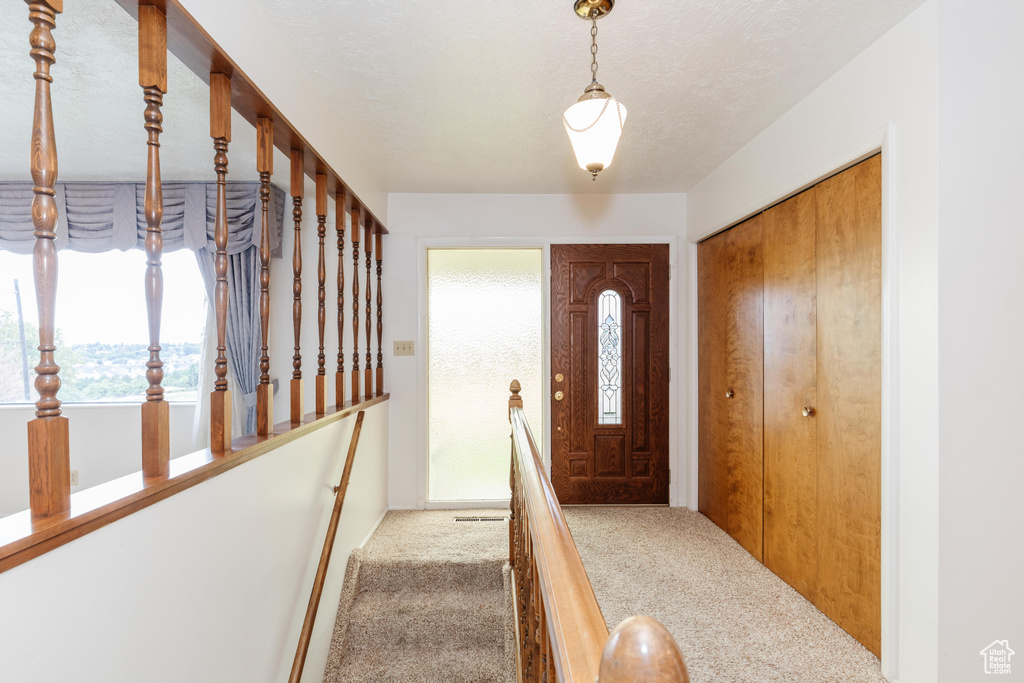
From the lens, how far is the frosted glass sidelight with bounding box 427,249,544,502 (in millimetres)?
4078

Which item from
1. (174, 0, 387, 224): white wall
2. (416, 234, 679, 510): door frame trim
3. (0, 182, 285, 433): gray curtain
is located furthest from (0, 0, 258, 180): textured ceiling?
(416, 234, 679, 510): door frame trim

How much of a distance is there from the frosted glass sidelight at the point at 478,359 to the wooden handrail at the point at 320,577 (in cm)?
129

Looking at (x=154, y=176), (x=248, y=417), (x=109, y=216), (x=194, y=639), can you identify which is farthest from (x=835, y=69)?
(x=109, y=216)

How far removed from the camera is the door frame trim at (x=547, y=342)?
3994mm

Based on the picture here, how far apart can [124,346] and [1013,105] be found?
511 cm

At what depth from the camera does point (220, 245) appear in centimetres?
163

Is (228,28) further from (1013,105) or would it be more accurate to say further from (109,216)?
(109,216)

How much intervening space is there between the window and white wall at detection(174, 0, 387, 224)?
194 cm

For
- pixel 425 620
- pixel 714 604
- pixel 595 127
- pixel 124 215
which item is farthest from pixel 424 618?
pixel 124 215

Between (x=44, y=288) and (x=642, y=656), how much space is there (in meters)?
1.19

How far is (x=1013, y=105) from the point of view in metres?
1.72

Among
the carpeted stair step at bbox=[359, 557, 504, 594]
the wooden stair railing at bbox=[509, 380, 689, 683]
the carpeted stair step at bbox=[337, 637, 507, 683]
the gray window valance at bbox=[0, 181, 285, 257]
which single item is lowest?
the carpeted stair step at bbox=[337, 637, 507, 683]

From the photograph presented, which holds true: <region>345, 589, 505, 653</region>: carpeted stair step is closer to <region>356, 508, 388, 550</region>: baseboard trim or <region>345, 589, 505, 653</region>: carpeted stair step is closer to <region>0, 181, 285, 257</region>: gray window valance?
<region>356, 508, 388, 550</region>: baseboard trim

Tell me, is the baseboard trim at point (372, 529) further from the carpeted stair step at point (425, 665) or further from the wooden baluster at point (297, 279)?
the wooden baluster at point (297, 279)
